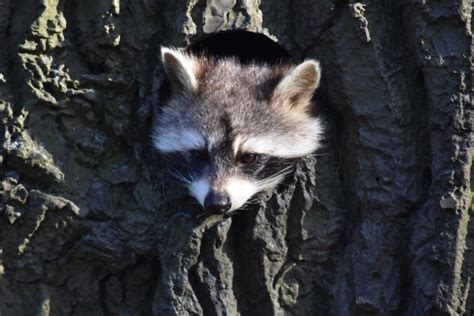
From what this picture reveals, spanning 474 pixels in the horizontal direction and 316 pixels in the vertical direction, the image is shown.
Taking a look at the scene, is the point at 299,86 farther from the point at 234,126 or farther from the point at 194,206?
the point at 194,206

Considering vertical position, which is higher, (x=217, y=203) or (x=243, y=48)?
(x=243, y=48)

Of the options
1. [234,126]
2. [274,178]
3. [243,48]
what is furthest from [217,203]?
[243,48]

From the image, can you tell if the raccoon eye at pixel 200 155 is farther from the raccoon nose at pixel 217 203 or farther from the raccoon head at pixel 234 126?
the raccoon nose at pixel 217 203

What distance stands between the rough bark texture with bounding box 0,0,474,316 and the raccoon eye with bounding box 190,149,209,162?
8.6 inches

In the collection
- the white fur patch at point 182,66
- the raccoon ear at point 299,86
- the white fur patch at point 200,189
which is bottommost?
the white fur patch at point 200,189

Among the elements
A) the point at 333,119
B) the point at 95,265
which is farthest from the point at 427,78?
the point at 95,265

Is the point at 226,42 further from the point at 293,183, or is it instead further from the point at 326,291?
the point at 326,291

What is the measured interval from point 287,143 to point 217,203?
2.04ft

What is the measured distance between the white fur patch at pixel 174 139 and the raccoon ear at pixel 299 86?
1.77 ft

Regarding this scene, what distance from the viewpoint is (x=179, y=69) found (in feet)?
14.3

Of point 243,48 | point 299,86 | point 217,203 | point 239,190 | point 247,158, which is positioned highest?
point 243,48

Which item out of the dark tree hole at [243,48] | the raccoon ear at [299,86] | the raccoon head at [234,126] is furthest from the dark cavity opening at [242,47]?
the raccoon ear at [299,86]

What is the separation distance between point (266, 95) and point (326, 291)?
1.17 metres

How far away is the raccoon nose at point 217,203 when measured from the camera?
13.3ft
